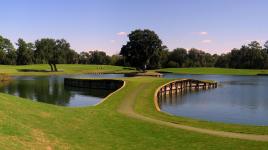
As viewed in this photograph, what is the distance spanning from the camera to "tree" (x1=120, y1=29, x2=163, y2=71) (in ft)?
452

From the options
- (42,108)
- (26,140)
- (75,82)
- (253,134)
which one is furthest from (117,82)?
(26,140)

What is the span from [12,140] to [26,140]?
94 cm

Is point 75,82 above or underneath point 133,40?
underneath

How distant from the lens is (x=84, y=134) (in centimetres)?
2405

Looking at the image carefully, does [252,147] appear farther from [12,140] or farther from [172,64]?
[172,64]

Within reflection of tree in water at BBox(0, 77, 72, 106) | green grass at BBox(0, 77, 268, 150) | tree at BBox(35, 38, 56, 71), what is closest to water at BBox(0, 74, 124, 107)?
reflection of tree in water at BBox(0, 77, 72, 106)

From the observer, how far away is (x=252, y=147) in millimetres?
21969

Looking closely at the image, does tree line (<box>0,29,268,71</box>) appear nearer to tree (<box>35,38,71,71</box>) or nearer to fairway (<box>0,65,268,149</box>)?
tree (<box>35,38,71,71</box>)

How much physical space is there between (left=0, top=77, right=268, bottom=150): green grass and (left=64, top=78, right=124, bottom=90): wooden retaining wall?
5015 cm

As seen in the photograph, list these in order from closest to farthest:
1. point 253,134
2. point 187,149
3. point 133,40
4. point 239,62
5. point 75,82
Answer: point 187,149 → point 253,134 → point 75,82 → point 133,40 → point 239,62

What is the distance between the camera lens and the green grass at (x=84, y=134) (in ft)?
66.2

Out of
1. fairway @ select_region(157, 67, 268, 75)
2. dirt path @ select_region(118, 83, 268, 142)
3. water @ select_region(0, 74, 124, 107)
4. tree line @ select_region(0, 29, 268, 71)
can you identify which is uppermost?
tree line @ select_region(0, 29, 268, 71)

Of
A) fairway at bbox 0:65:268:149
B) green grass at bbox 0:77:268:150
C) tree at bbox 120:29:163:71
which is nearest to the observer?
green grass at bbox 0:77:268:150

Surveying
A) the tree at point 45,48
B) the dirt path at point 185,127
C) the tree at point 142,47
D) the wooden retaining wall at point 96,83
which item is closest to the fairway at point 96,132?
the dirt path at point 185,127
